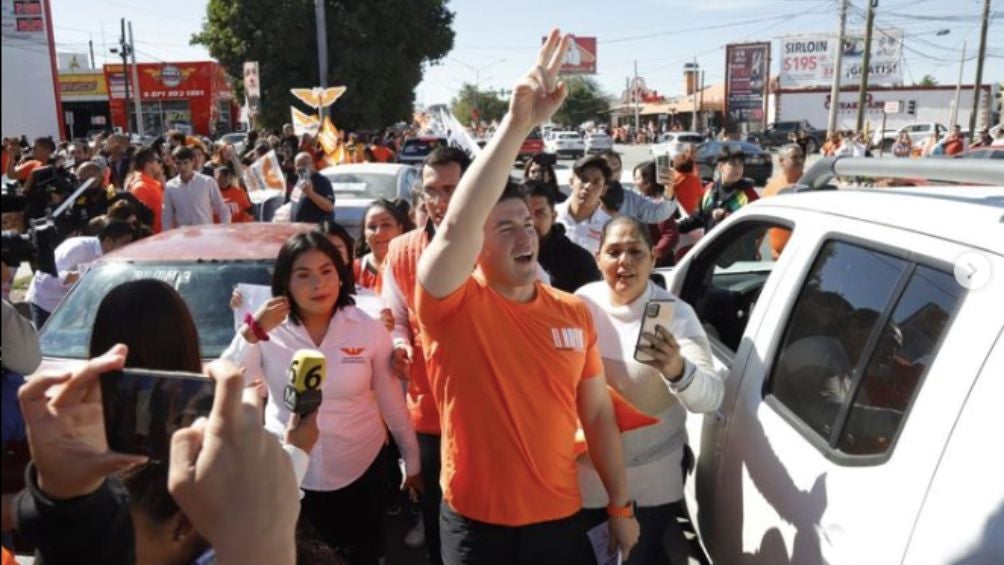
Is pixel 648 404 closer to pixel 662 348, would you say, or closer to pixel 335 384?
pixel 662 348

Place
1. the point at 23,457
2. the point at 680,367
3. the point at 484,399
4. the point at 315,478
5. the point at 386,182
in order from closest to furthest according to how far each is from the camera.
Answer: the point at 23,457 < the point at 484,399 < the point at 680,367 < the point at 315,478 < the point at 386,182

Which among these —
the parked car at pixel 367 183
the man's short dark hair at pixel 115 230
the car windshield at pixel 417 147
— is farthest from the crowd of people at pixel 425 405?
the car windshield at pixel 417 147

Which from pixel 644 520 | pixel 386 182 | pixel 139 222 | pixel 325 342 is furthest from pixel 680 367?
pixel 386 182

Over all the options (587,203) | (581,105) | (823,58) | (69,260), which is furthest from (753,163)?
(581,105)

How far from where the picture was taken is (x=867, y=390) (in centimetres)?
203

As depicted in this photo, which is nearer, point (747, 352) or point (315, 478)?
point (747, 352)

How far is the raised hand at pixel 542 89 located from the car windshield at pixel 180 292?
2521 mm

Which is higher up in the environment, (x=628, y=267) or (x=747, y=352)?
(x=628, y=267)

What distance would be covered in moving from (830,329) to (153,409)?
6.34ft

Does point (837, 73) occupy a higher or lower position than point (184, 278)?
higher

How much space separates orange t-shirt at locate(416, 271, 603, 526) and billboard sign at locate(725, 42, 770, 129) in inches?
2506

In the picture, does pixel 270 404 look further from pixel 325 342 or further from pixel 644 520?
pixel 644 520

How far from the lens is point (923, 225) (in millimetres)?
2000

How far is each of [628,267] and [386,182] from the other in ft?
25.2
